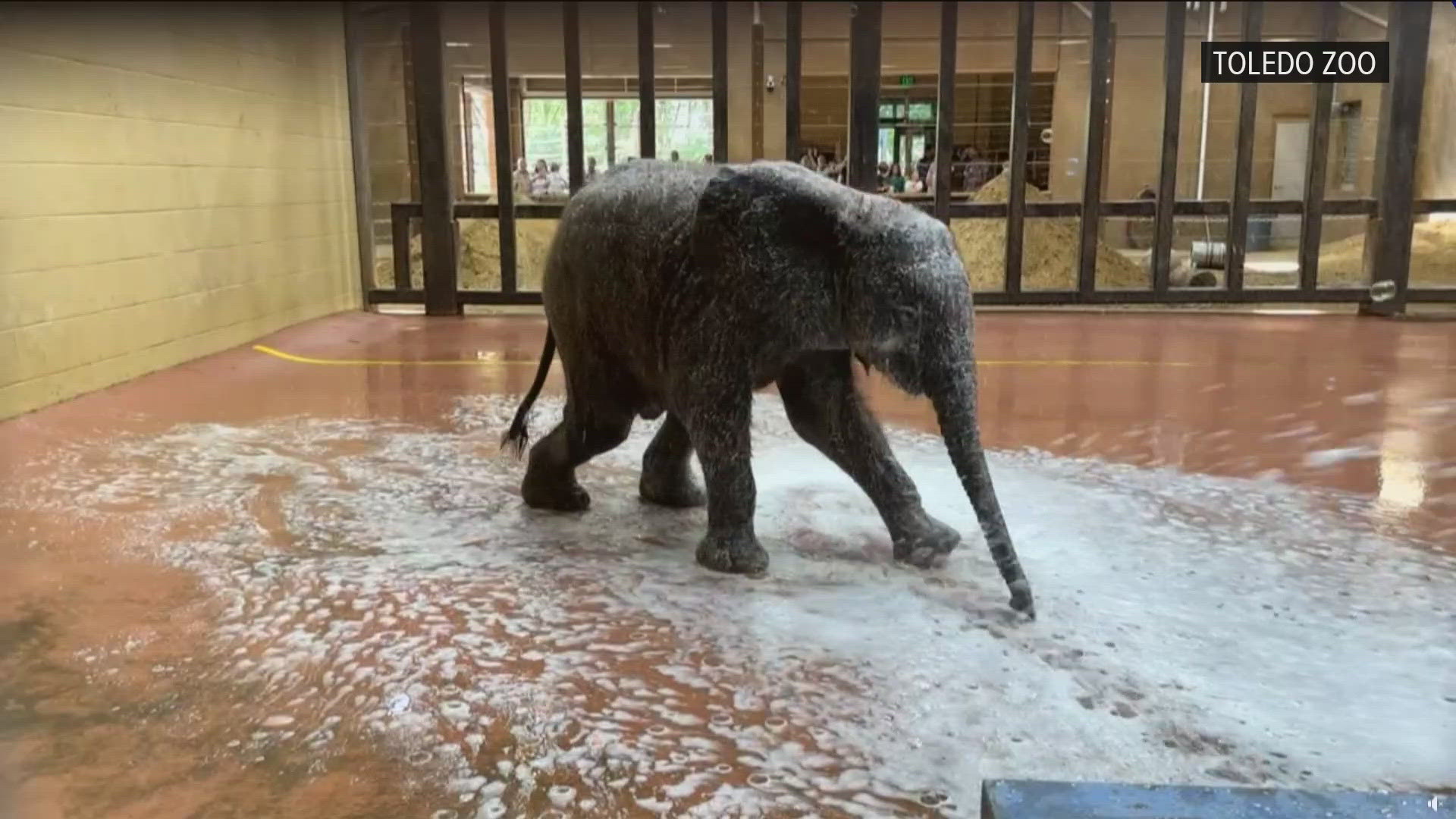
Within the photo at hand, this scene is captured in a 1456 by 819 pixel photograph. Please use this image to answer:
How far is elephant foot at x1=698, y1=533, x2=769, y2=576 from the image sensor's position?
3.06 metres

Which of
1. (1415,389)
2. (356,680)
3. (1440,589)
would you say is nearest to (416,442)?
(356,680)

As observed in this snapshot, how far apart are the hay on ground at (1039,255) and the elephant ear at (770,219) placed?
6.57 meters

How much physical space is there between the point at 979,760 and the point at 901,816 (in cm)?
25

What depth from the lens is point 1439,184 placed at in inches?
325

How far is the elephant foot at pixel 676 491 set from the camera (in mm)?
3736

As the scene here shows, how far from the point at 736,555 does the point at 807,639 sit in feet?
1.51

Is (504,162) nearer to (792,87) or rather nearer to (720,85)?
(720,85)

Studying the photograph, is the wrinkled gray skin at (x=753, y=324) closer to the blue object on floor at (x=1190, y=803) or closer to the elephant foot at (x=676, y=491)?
the elephant foot at (x=676, y=491)

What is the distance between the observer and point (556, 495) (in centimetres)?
366

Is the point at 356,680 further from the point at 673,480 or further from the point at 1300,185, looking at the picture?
the point at 1300,185

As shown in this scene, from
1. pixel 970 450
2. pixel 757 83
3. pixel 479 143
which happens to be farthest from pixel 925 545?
pixel 479 143

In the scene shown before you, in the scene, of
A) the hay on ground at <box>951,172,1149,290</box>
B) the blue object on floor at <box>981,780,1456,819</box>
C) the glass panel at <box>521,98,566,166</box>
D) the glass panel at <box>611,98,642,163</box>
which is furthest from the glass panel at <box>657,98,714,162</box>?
the blue object on floor at <box>981,780,1456,819</box>

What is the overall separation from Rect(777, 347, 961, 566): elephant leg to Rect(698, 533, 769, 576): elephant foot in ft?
1.23

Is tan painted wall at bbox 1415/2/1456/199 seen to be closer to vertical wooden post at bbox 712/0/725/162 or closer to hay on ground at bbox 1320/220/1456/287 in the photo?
hay on ground at bbox 1320/220/1456/287
